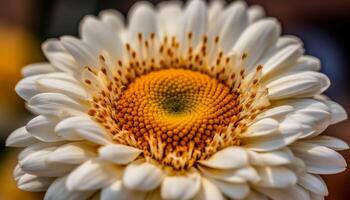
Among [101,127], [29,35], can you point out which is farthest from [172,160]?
[29,35]

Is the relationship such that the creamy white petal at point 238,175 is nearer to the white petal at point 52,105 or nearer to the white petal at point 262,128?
the white petal at point 262,128

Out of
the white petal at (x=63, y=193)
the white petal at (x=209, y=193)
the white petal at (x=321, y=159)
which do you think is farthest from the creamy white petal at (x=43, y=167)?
the white petal at (x=321, y=159)

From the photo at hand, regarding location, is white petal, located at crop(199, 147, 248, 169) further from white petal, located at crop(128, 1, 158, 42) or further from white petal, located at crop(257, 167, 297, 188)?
white petal, located at crop(128, 1, 158, 42)

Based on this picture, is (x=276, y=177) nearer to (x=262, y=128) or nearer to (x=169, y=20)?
(x=262, y=128)

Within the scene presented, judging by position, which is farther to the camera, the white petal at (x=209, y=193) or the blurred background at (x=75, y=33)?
the blurred background at (x=75, y=33)

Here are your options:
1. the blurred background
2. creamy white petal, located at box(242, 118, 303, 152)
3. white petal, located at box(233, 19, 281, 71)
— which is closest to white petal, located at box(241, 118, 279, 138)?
creamy white petal, located at box(242, 118, 303, 152)
